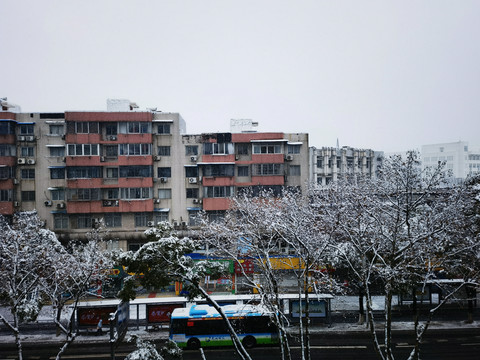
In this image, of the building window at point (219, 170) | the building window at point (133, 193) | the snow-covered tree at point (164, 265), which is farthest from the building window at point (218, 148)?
the snow-covered tree at point (164, 265)

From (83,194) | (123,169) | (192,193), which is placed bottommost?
(192,193)

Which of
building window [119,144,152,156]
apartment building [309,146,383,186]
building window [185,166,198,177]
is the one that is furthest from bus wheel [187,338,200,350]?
apartment building [309,146,383,186]

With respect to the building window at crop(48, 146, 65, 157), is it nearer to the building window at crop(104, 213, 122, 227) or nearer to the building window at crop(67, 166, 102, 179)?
the building window at crop(67, 166, 102, 179)

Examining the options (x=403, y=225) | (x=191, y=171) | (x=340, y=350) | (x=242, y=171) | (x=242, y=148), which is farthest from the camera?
(x=191, y=171)

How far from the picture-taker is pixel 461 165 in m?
114

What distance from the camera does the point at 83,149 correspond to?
38250mm

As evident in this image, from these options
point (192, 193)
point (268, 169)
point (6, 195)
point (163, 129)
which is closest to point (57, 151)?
point (6, 195)

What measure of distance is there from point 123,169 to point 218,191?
9.95 metres

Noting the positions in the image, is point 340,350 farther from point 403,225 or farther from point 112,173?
point 112,173

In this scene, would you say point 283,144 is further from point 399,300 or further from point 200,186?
point 399,300

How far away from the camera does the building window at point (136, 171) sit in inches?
1516

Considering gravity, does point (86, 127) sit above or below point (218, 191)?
above

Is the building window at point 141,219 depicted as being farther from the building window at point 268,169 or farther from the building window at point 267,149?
the building window at point 267,149

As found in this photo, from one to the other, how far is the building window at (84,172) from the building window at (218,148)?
11.1 m
